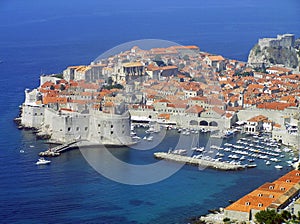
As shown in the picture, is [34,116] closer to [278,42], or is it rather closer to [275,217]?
[275,217]

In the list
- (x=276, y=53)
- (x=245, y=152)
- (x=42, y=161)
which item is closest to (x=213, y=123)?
(x=245, y=152)

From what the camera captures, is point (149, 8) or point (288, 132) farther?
point (149, 8)

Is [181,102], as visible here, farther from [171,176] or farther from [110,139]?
[171,176]

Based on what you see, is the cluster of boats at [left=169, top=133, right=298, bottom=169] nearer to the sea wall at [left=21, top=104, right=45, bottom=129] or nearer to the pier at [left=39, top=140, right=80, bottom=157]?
the pier at [left=39, top=140, right=80, bottom=157]

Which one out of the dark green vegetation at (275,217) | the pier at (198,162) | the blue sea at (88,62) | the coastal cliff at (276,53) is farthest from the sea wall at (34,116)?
the coastal cliff at (276,53)

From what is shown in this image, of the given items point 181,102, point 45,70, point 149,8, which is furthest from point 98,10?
point 181,102

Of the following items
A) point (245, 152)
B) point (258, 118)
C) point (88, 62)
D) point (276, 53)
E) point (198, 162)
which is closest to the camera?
point (198, 162)
